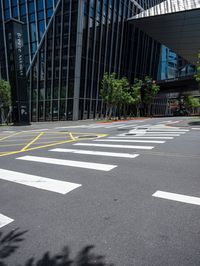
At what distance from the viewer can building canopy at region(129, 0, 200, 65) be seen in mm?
42125

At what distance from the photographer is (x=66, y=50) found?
125 feet

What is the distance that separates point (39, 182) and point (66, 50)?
35092mm

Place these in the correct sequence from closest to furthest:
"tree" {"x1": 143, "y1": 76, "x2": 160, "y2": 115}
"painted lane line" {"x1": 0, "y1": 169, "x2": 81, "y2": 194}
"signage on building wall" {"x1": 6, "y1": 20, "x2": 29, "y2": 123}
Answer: "painted lane line" {"x1": 0, "y1": 169, "x2": 81, "y2": 194} < "signage on building wall" {"x1": 6, "y1": 20, "x2": 29, "y2": 123} < "tree" {"x1": 143, "y1": 76, "x2": 160, "y2": 115}

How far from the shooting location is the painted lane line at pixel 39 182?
19.0 ft

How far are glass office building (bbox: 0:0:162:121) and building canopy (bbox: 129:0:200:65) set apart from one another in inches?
199

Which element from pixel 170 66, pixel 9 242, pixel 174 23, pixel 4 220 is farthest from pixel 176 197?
pixel 170 66

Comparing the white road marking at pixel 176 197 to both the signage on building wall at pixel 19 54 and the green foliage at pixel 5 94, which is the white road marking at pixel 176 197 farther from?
the green foliage at pixel 5 94

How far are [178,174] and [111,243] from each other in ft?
12.4

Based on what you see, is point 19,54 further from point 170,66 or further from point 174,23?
point 170,66

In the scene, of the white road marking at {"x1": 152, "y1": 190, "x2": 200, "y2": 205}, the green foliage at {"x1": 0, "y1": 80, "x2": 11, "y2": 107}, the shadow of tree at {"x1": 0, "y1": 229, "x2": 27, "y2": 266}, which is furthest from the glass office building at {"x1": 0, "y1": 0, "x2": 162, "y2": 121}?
the shadow of tree at {"x1": 0, "y1": 229, "x2": 27, "y2": 266}

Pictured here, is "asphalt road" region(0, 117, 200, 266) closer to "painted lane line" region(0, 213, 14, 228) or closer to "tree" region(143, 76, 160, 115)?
"painted lane line" region(0, 213, 14, 228)

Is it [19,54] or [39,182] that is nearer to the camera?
[39,182]

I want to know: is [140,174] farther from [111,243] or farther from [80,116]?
[80,116]

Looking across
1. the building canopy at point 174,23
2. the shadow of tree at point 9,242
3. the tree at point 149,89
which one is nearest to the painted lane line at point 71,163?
the shadow of tree at point 9,242
